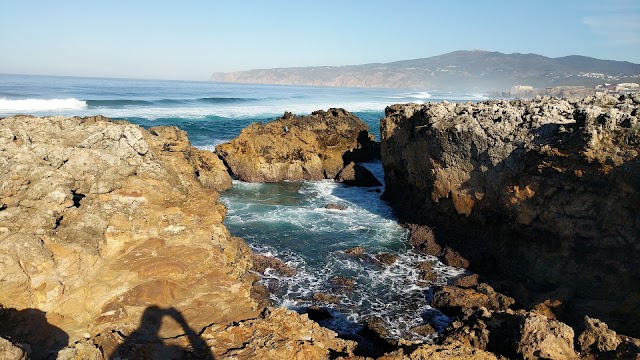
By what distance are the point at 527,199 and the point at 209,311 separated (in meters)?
A: 10.3

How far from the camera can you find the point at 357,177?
24531mm

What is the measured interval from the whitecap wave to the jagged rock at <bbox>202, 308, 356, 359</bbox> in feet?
177

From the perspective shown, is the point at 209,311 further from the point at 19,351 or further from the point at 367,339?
the point at 367,339

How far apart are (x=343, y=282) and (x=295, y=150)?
44.4 feet

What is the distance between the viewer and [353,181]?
24562 millimetres

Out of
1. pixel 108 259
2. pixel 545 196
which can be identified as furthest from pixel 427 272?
pixel 108 259

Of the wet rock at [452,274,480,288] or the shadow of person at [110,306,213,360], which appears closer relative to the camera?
the shadow of person at [110,306,213,360]

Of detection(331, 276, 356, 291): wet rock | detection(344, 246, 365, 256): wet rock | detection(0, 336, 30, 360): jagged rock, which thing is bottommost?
detection(331, 276, 356, 291): wet rock

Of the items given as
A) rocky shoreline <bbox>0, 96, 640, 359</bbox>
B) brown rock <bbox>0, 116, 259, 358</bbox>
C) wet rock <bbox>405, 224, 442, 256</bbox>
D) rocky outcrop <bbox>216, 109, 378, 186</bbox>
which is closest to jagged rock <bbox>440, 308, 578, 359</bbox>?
rocky shoreline <bbox>0, 96, 640, 359</bbox>

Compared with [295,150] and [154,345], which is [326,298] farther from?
[295,150]

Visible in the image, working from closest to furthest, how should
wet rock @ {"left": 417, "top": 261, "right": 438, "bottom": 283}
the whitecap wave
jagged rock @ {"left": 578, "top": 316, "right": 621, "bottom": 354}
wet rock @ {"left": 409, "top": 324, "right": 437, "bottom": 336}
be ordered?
jagged rock @ {"left": 578, "top": 316, "right": 621, "bottom": 354} → wet rock @ {"left": 409, "top": 324, "right": 437, "bottom": 336} → wet rock @ {"left": 417, "top": 261, "right": 438, "bottom": 283} → the whitecap wave

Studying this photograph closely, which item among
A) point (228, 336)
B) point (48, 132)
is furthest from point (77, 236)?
point (48, 132)

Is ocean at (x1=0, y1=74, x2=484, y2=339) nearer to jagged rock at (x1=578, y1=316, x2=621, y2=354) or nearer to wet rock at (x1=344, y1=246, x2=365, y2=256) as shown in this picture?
wet rock at (x1=344, y1=246, x2=365, y2=256)

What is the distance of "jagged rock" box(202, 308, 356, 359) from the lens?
21.1 ft
